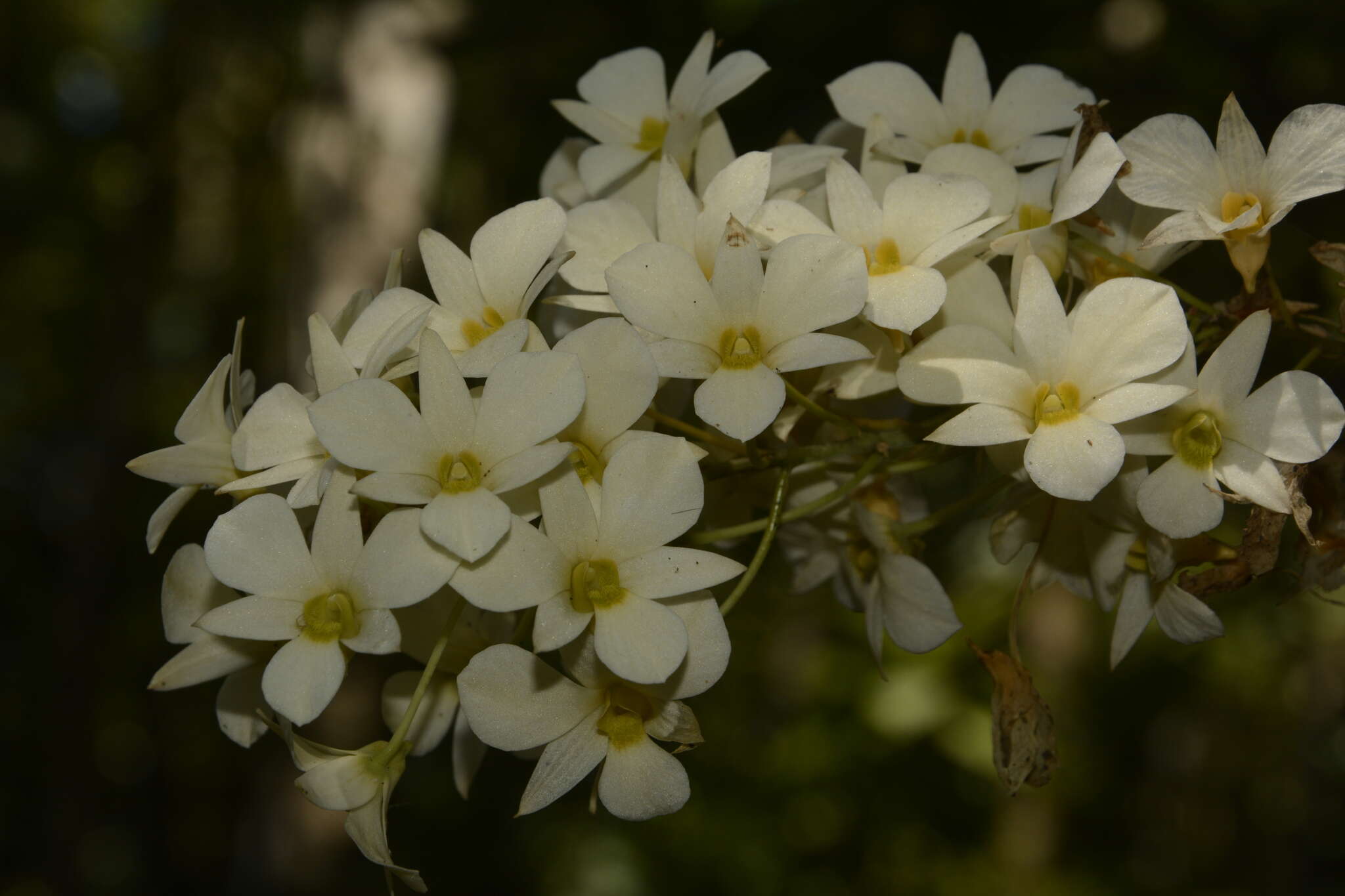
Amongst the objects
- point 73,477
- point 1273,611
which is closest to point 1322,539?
point 1273,611

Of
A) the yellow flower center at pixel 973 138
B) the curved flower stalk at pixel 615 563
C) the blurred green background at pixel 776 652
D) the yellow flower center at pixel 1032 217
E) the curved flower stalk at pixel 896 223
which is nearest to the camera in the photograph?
the curved flower stalk at pixel 615 563

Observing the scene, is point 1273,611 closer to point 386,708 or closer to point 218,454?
point 386,708

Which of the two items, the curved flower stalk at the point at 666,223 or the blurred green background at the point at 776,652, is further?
the blurred green background at the point at 776,652

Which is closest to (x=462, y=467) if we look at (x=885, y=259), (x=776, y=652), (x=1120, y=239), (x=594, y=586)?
(x=594, y=586)

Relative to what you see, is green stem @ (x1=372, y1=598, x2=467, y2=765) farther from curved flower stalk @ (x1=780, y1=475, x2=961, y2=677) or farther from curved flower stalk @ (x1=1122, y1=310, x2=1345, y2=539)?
curved flower stalk @ (x1=1122, y1=310, x2=1345, y2=539)

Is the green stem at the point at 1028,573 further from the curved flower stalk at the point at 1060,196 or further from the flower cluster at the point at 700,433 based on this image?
the curved flower stalk at the point at 1060,196

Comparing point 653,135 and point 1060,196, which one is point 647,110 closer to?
point 653,135

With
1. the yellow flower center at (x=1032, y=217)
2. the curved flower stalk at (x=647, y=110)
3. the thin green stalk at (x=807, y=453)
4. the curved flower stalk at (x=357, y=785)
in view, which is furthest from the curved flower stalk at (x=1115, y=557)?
the curved flower stalk at (x=357, y=785)
